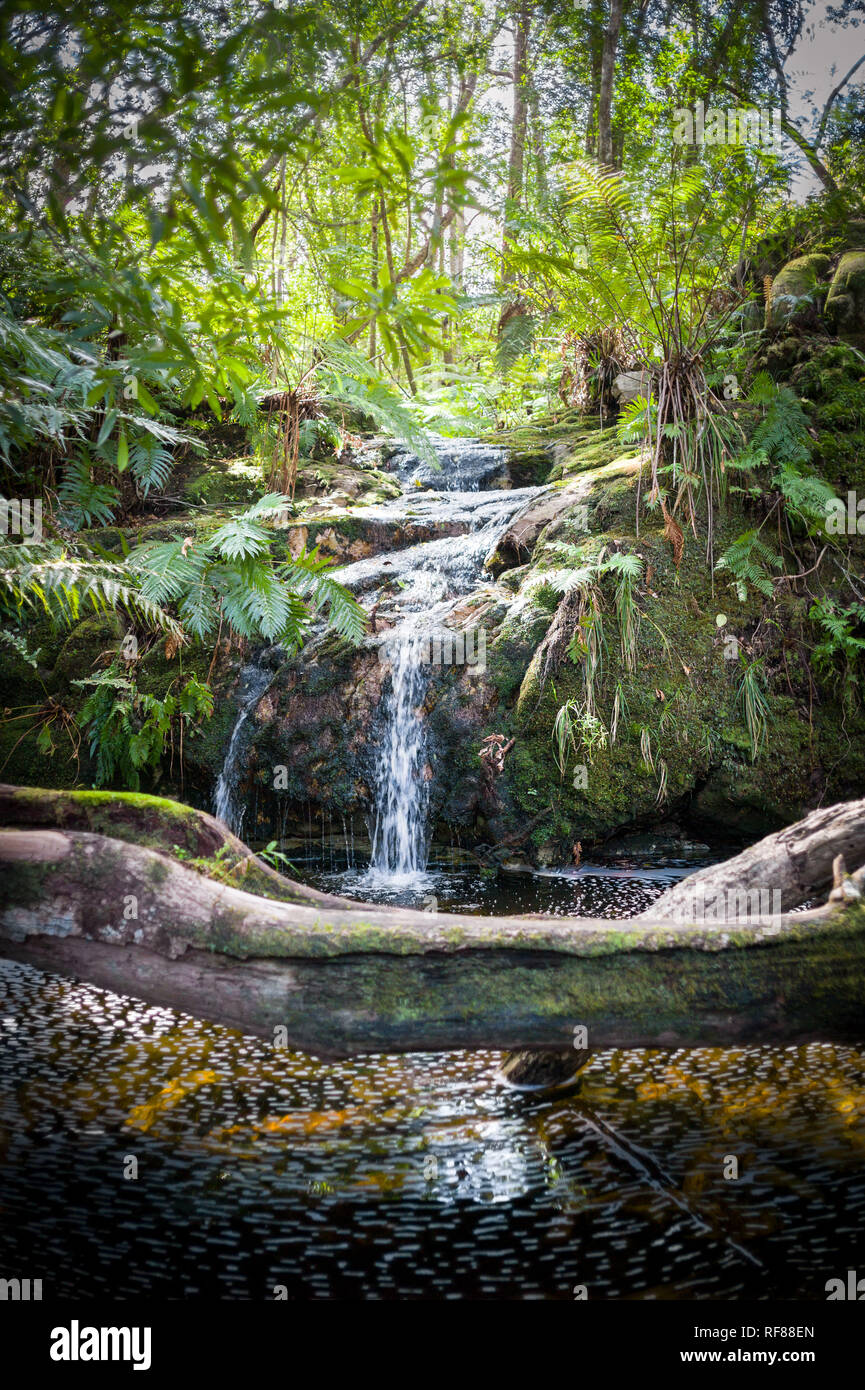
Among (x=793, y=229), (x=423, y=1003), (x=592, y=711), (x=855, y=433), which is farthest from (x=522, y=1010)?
(x=793, y=229)

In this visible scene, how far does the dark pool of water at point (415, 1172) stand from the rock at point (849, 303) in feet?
20.5

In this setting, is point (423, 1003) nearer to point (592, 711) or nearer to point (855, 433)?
point (592, 711)

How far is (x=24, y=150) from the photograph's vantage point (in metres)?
1.50

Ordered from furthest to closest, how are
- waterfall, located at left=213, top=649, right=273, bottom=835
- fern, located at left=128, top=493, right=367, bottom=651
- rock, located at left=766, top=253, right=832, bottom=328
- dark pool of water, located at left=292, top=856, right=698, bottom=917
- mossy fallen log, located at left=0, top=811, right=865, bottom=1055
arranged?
1. rock, located at left=766, top=253, right=832, bottom=328
2. waterfall, located at left=213, top=649, right=273, bottom=835
3. fern, located at left=128, top=493, right=367, bottom=651
4. dark pool of water, located at left=292, top=856, right=698, bottom=917
5. mossy fallen log, located at left=0, top=811, right=865, bottom=1055

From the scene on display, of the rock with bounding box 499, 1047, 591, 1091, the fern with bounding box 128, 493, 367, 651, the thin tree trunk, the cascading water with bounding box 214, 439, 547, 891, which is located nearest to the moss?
the cascading water with bounding box 214, 439, 547, 891

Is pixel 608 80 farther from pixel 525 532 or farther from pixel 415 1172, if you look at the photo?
pixel 415 1172

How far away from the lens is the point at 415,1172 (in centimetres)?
227

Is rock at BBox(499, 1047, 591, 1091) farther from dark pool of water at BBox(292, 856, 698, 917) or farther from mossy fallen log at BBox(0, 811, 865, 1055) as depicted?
dark pool of water at BBox(292, 856, 698, 917)

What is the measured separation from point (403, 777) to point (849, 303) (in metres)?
5.40

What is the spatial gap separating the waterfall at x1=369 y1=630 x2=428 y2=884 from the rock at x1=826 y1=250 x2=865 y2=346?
4504 millimetres

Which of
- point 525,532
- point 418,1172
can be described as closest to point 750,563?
point 525,532

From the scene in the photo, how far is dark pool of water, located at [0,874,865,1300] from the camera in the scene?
188 cm

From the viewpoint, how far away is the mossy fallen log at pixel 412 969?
6.93 ft

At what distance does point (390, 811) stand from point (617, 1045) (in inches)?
150
